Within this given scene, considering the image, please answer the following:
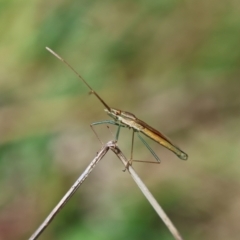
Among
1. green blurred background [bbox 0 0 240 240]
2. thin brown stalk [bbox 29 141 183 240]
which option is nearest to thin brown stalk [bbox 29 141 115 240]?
thin brown stalk [bbox 29 141 183 240]

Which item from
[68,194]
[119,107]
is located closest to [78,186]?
[68,194]

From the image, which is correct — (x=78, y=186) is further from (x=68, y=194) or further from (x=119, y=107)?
(x=119, y=107)

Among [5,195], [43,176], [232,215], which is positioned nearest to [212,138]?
[232,215]

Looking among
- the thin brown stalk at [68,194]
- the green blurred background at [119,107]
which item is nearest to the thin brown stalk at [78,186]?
the thin brown stalk at [68,194]

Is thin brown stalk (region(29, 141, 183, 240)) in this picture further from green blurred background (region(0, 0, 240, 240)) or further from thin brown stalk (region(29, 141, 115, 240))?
green blurred background (region(0, 0, 240, 240))

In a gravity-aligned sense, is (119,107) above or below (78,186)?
below

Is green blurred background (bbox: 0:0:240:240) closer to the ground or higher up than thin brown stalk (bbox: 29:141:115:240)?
closer to the ground

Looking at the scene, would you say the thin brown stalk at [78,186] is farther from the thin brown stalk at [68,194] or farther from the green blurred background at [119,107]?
the green blurred background at [119,107]

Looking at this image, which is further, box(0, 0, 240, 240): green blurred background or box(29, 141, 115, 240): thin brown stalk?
box(0, 0, 240, 240): green blurred background

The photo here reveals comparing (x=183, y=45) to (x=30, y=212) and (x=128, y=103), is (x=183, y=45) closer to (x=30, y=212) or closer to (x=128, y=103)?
(x=128, y=103)
